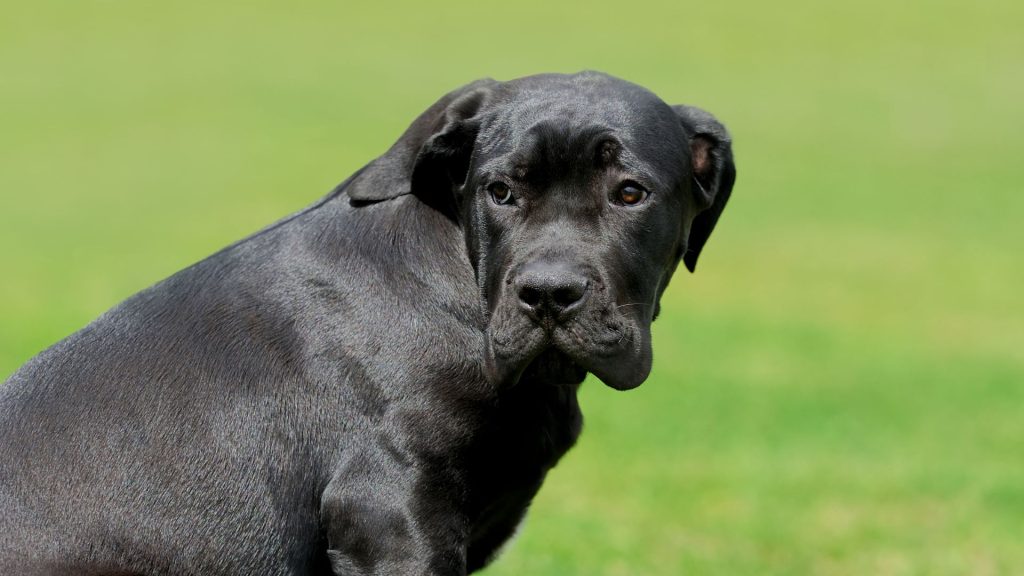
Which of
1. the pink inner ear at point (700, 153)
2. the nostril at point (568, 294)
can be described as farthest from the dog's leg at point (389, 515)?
the pink inner ear at point (700, 153)

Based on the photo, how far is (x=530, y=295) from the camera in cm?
462

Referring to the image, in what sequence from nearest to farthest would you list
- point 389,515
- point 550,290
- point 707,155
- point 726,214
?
point 550,290 → point 389,515 → point 707,155 → point 726,214

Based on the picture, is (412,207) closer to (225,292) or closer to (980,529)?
(225,292)

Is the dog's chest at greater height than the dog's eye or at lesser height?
lesser

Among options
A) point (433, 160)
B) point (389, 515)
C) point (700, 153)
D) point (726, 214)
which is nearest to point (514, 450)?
point (389, 515)

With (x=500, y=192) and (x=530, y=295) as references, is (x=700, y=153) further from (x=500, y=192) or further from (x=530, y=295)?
(x=530, y=295)

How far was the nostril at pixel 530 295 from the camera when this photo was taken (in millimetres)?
4602

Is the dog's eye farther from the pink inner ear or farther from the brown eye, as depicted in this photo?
the pink inner ear

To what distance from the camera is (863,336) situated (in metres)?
15.6

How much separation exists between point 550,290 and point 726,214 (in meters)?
17.9

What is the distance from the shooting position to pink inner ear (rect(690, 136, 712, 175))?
526cm

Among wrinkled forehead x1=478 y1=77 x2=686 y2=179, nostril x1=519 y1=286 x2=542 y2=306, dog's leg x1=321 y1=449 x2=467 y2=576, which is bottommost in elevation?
dog's leg x1=321 y1=449 x2=467 y2=576

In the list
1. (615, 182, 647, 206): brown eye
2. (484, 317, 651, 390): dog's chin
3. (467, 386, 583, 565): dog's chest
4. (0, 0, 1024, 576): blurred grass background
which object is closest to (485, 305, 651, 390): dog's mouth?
(484, 317, 651, 390): dog's chin

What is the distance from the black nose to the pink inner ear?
2.94 ft
